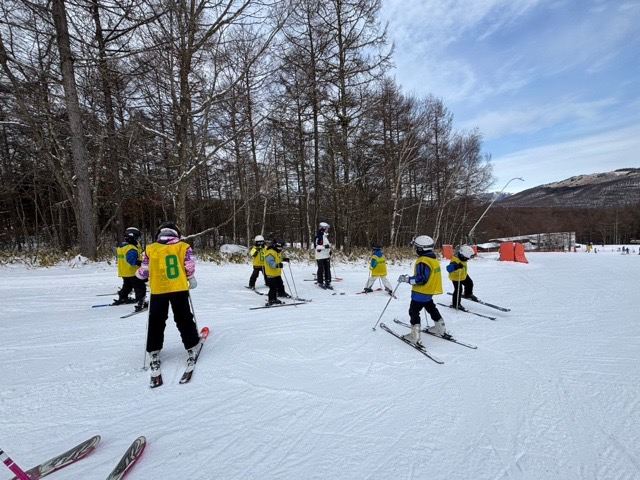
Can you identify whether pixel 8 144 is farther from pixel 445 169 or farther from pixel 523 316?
pixel 445 169

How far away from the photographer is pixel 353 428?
8.98 ft

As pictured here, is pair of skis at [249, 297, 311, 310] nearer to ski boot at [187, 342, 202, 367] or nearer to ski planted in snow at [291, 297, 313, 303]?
ski planted in snow at [291, 297, 313, 303]

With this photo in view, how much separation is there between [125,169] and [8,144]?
11.9 metres

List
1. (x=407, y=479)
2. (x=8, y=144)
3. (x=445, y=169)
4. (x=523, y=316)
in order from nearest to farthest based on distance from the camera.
Answer: 1. (x=407, y=479)
2. (x=523, y=316)
3. (x=8, y=144)
4. (x=445, y=169)

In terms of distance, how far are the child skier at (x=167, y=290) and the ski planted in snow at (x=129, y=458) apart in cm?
132

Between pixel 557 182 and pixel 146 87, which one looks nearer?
pixel 146 87

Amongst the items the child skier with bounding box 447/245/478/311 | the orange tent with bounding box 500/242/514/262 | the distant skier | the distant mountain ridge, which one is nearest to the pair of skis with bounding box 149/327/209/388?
the child skier with bounding box 447/245/478/311

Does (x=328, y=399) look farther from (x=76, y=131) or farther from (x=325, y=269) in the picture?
(x=76, y=131)

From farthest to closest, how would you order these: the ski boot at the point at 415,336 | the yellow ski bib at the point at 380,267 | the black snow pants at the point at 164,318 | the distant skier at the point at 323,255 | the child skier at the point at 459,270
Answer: the distant skier at the point at 323,255
the yellow ski bib at the point at 380,267
the child skier at the point at 459,270
the ski boot at the point at 415,336
the black snow pants at the point at 164,318

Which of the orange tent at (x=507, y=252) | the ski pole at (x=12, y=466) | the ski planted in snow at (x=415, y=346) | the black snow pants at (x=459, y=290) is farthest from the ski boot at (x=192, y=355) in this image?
the orange tent at (x=507, y=252)

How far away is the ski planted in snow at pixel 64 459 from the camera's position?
211 centimetres

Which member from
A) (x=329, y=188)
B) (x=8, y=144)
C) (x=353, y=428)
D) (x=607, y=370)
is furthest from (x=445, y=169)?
(x=8, y=144)

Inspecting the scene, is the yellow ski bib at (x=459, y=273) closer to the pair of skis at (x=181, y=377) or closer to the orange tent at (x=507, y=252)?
the pair of skis at (x=181, y=377)

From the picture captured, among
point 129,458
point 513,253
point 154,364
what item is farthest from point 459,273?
point 513,253
